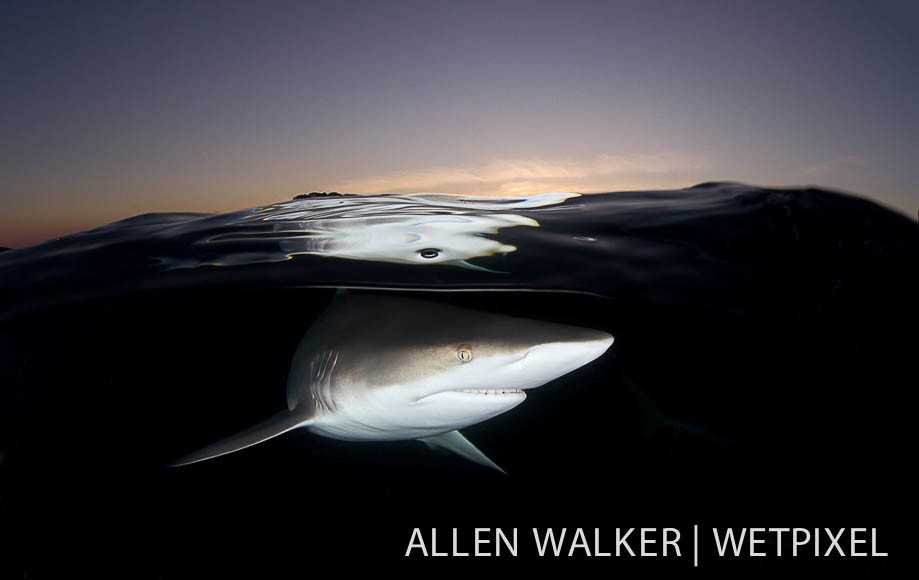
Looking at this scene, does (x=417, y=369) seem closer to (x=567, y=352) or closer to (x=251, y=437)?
(x=567, y=352)

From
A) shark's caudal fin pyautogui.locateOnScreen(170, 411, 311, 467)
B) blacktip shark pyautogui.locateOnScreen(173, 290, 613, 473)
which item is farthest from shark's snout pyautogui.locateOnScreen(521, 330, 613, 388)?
shark's caudal fin pyautogui.locateOnScreen(170, 411, 311, 467)

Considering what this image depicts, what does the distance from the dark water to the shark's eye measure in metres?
2.03

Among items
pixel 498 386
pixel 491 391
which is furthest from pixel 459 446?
pixel 498 386

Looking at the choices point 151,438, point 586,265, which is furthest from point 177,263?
point 151,438

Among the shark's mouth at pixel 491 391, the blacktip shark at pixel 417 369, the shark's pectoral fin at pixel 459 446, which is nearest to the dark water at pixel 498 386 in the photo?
the shark's pectoral fin at pixel 459 446

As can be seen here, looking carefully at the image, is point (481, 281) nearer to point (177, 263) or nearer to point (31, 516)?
point (177, 263)

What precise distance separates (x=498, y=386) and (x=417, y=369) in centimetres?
57

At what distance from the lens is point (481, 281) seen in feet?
16.3

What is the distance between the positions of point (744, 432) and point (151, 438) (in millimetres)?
11631

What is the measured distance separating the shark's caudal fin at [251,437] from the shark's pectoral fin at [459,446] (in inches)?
49.3

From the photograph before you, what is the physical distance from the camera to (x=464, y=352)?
267cm

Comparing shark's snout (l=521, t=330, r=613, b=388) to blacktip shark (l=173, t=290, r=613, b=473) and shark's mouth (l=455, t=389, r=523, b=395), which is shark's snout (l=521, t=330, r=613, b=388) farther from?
shark's mouth (l=455, t=389, r=523, b=395)

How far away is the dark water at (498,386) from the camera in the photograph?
4750 mm

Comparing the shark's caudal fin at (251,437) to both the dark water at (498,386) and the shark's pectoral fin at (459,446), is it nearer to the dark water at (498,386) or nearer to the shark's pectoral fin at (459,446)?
the shark's pectoral fin at (459,446)
